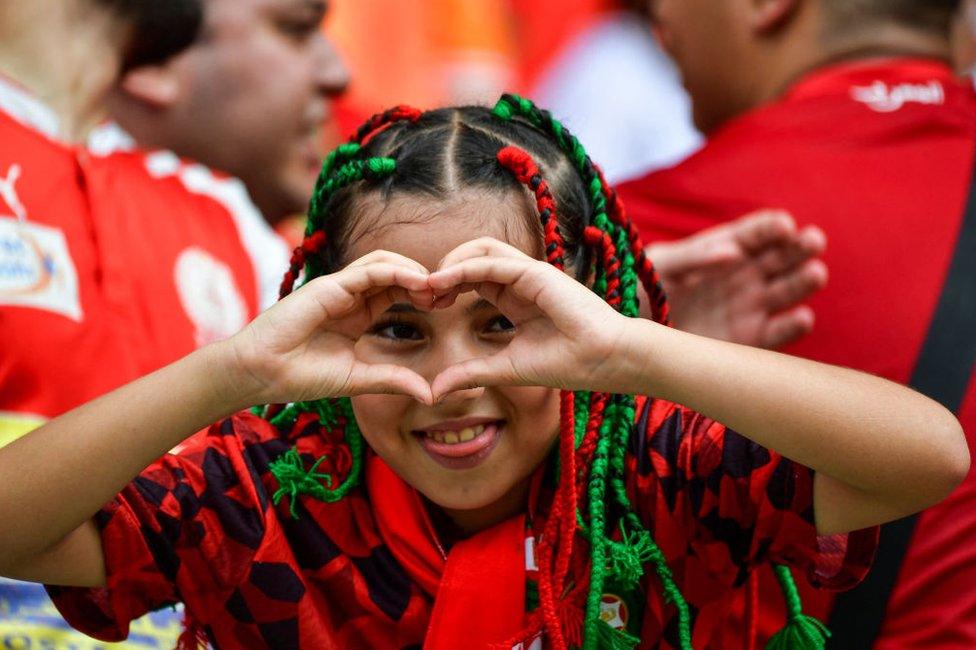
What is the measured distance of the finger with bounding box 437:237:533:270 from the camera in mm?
1457

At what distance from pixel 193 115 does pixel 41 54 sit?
2.53 feet

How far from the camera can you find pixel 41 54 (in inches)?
95.6

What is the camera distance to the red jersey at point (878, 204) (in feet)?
6.40

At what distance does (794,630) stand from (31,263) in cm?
123

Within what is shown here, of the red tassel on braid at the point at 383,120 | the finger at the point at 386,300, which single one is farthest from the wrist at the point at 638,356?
the red tassel on braid at the point at 383,120

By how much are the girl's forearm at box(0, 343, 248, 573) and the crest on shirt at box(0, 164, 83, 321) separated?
576 millimetres

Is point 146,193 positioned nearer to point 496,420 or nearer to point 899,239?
point 496,420

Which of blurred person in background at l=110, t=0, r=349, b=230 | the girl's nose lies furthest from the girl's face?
blurred person in background at l=110, t=0, r=349, b=230

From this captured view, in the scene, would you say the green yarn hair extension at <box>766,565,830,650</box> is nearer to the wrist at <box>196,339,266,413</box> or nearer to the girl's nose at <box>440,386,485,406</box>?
the girl's nose at <box>440,386,485,406</box>

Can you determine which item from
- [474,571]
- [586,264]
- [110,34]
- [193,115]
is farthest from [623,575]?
[193,115]

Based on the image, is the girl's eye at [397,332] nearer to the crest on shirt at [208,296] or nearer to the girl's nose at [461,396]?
the girl's nose at [461,396]

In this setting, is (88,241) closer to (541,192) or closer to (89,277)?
(89,277)

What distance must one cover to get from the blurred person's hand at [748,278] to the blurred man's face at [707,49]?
687mm

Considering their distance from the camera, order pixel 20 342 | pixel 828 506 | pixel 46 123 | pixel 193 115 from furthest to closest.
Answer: pixel 193 115, pixel 46 123, pixel 20 342, pixel 828 506
